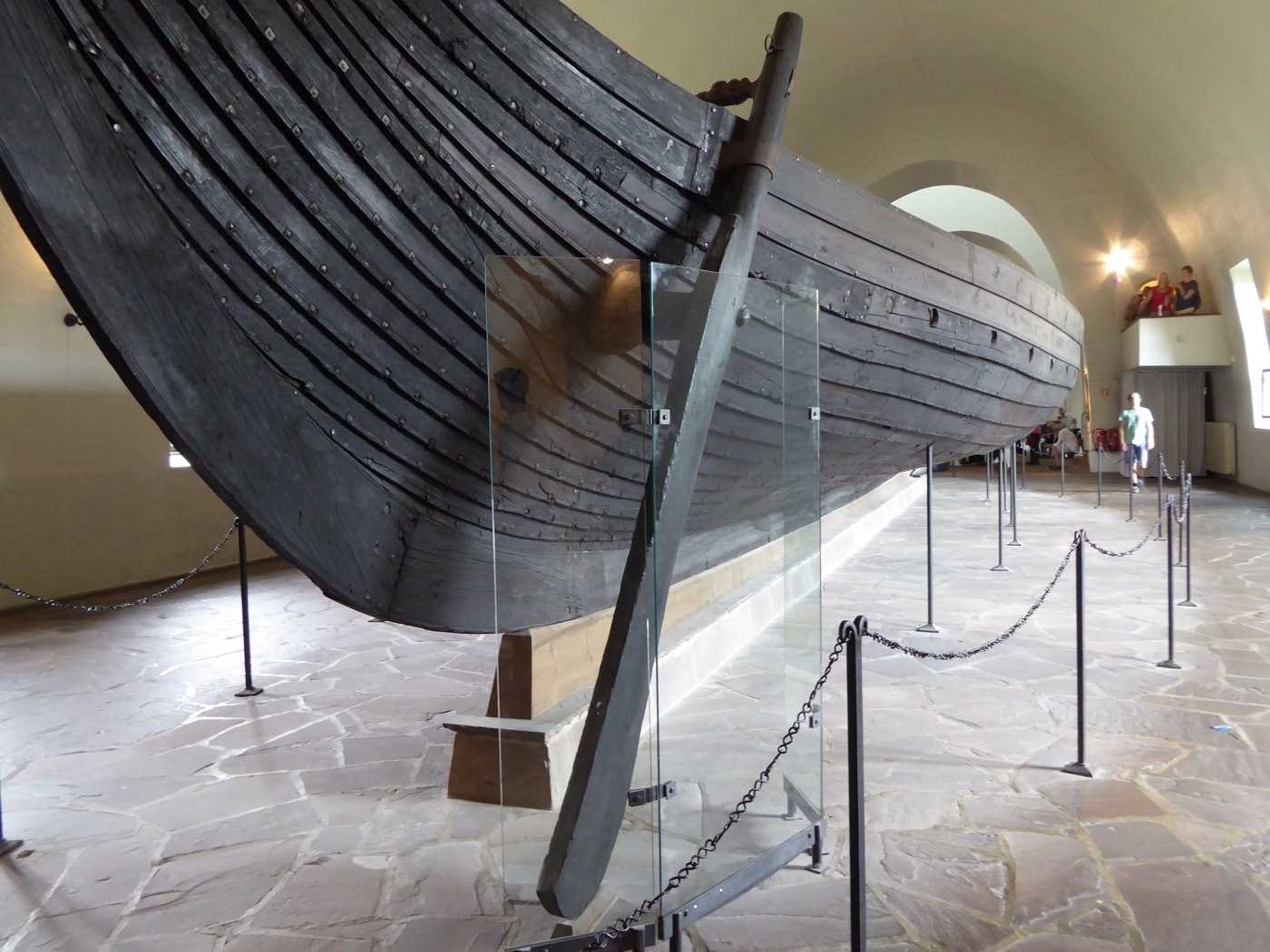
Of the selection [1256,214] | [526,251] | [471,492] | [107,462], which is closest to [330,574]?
[471,492]

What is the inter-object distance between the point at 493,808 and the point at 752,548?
117 centimetres

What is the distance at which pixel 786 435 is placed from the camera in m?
2.36

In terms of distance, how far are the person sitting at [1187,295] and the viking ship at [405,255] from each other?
13.9 metres

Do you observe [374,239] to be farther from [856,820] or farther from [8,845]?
[8,845]

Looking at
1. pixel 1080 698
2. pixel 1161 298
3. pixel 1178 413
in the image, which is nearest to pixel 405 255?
pixel 1080 698

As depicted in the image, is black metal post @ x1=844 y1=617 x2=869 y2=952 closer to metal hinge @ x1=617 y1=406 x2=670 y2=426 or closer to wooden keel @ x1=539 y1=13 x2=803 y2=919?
wooden keel @ x1=539 y1=13 x2=803 y2=919

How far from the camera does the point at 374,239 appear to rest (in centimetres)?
198

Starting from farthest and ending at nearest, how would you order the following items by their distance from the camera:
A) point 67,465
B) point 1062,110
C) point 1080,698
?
point 1062,110, point 67,465, point 1080,698

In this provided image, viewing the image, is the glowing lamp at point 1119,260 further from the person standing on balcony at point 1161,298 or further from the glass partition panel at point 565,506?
the glass partition panel at point 565,506

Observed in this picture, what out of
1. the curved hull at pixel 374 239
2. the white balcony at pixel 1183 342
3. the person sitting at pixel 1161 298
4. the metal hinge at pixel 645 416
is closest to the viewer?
the curved hull at pixel 374 239

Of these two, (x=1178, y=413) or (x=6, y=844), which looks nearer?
(x=6, y=844)

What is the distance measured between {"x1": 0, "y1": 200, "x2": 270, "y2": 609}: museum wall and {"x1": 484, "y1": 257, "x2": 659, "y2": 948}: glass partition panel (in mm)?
5054

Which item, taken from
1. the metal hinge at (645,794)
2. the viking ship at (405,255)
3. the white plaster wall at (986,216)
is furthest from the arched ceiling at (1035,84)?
the metal hinge at (645,794)

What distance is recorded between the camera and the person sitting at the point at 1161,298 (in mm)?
14148
